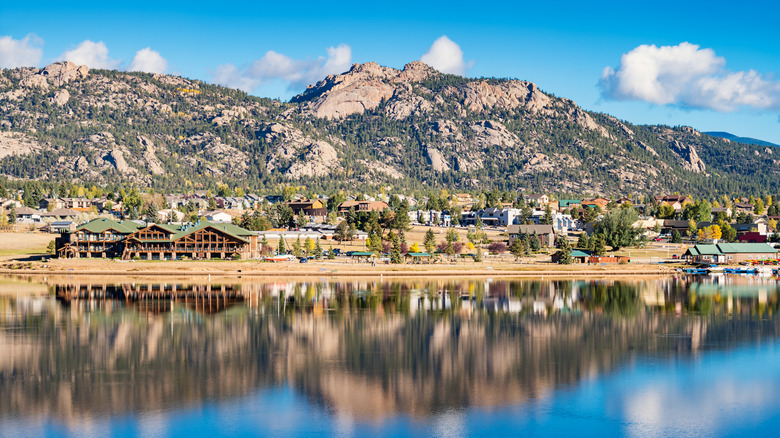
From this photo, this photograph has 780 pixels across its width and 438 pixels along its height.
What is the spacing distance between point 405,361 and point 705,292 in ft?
178

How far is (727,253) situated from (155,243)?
3697 inches

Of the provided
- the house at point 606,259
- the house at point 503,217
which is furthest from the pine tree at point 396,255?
the house at point 503,217

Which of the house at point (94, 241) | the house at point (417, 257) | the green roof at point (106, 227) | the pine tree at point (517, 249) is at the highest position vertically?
the green roof at point (106, 227)

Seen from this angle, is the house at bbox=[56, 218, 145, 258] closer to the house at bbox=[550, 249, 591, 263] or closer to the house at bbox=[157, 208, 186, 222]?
the house at bbox=[157, 208, 186, 222]

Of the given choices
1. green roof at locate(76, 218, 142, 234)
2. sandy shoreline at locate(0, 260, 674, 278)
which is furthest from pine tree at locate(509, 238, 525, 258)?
green roof at locate(76, 218, 142, 234)

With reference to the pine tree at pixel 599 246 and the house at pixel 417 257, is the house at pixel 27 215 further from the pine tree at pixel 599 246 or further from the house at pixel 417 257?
the pine tree at pixel 599 246

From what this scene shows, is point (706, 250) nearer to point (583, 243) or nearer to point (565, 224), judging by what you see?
point (583, 243)

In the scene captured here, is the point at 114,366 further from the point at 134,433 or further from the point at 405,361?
the point at 405,361

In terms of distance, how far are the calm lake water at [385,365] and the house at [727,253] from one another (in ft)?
162

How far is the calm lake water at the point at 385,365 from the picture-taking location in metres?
37.1

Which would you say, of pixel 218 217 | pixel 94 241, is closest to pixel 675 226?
Result: pixel 218 217

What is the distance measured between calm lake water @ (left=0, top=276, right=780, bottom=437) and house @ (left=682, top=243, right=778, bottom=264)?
4937cm

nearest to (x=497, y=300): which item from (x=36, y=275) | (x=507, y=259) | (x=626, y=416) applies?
(x=626, y=416)

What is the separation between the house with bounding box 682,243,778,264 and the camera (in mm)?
130125
